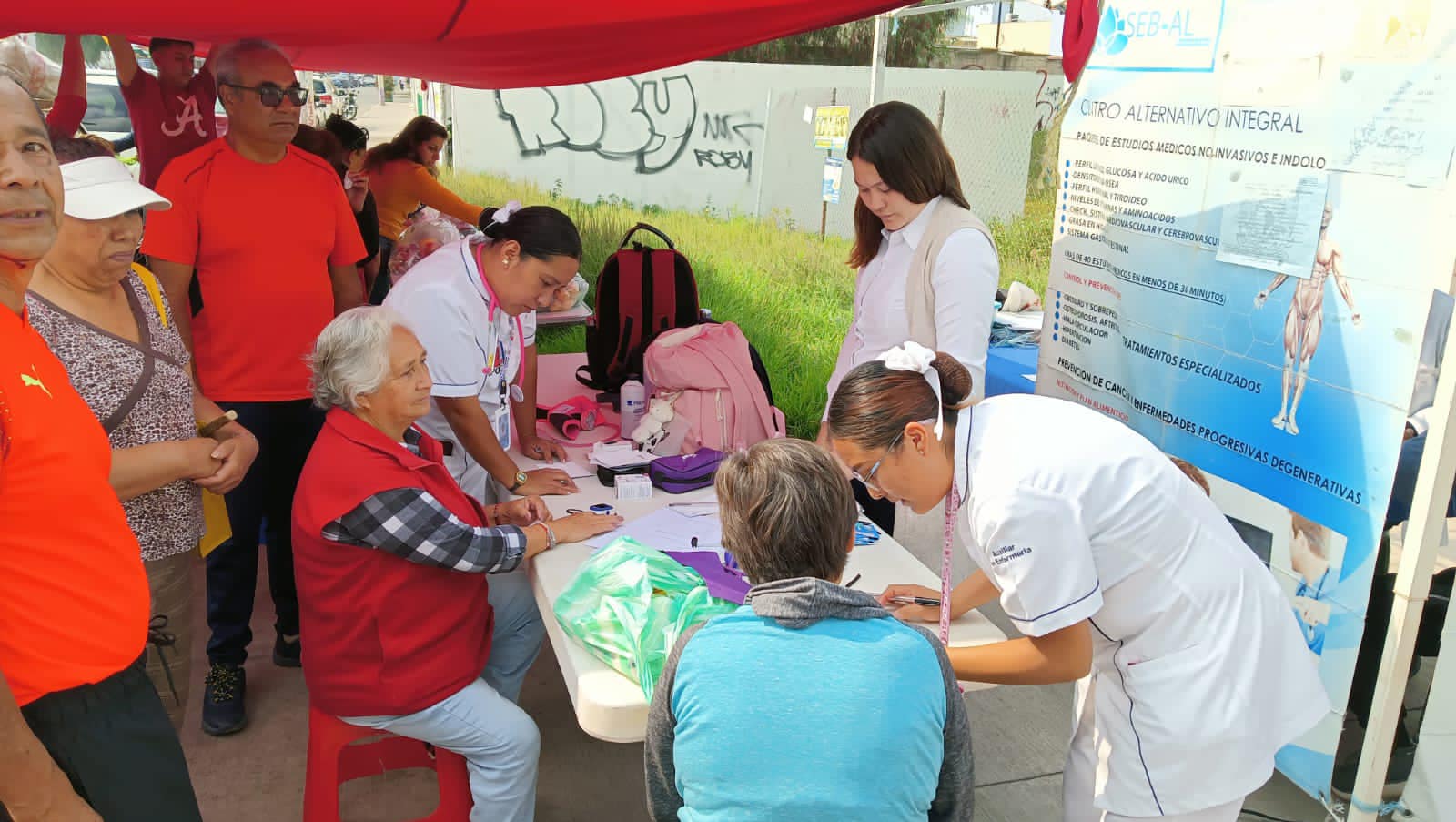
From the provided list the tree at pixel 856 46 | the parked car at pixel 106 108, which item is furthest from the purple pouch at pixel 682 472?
the tree at pixel 856 46

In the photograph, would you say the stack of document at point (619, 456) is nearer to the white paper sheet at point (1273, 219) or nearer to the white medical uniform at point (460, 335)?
the white medical uniform at point (460, 335)

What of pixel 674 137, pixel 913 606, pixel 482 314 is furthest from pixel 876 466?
pixel 674 137

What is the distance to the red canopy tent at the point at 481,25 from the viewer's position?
7.55 ft

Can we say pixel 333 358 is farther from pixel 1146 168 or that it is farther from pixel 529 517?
pixel 1146 168

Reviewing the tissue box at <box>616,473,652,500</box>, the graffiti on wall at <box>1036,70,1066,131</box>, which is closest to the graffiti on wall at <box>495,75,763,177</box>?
the graffiti on wall at <box>1036,70,1066,131</box>

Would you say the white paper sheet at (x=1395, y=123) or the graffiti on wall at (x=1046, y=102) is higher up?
the graffiti on wall at (x=1046, y=102)

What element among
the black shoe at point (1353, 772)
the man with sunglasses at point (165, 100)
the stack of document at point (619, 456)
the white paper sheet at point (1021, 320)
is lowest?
the black shoe at point (1353, 772)

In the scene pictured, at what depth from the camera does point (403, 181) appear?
581 centimetres

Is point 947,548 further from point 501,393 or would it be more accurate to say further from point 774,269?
point 774,269

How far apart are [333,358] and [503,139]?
27.0 ft

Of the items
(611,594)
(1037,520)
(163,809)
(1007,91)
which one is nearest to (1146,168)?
(1037,520)

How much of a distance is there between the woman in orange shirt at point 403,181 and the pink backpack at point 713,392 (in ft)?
9.79

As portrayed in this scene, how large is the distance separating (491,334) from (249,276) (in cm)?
71

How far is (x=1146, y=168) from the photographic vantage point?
2693 mm
